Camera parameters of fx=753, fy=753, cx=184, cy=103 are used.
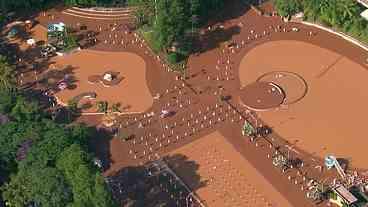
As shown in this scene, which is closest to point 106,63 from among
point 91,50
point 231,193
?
point 91,50

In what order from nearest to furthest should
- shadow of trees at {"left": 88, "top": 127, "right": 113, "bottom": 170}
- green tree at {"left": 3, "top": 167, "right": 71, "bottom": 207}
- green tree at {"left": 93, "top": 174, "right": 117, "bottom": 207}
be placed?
1. green tree at {"left": 93, "top": 174, "right": 117, "bottom": 207}
2. green tree at {"left": 3, "top": 167, "right": 71, "bottom": 207}
3. shadow of trees at {"left": 88, "top": 127, "right": 113, "bottom": 170}

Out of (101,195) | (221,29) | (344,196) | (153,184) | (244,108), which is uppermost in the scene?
(221,29)

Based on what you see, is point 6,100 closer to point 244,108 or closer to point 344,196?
point 244,108

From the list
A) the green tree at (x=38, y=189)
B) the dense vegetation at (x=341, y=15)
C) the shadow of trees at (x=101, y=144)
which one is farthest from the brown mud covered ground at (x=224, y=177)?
the dense vegetation at (x=341, y=15)

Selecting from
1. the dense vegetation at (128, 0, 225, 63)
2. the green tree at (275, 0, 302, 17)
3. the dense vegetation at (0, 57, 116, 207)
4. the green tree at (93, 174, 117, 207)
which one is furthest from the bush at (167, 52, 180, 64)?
the green tree at (93, 174, 117, 207)

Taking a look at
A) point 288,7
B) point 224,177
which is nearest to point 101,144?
point 224,177

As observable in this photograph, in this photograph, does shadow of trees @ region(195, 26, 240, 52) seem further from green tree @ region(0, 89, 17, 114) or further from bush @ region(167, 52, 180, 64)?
green tree @ region(0, 89, 17, 114)
